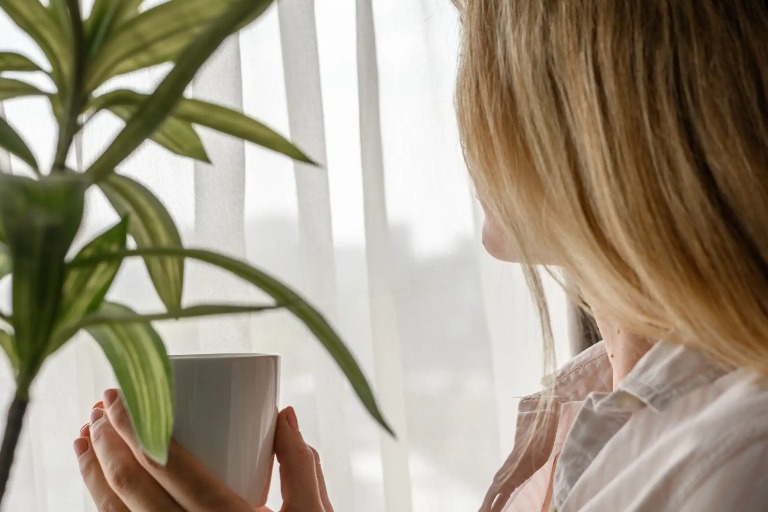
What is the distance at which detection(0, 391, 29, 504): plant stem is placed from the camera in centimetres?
35

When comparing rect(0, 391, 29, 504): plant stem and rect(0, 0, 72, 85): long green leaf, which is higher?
rect(0, 0, 72, 85): long green leaf

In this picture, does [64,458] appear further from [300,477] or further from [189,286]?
[300,477]

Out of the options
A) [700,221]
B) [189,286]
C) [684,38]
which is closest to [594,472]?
[700,221]

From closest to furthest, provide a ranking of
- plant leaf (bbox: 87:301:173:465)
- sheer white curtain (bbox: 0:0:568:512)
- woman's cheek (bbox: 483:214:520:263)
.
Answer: plant leaf (bbox: 87:301:173:465) → woman's cheek (bbox: 483:214:520:263) → sheer white curtain (bbox: 0:0:568:512)

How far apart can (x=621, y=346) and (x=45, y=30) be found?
634 mm

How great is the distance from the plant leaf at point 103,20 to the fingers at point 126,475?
0.27m

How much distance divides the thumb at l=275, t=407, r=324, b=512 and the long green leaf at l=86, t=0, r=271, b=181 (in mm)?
320

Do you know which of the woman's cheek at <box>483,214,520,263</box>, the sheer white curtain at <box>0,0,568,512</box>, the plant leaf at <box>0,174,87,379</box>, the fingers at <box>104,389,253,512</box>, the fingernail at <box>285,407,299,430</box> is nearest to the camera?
the plant leaf at <box>0,174,87,379</box>

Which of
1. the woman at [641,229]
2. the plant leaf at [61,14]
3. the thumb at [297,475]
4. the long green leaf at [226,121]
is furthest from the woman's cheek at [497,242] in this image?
the plant leaf at [61,14]

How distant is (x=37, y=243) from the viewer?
32cm

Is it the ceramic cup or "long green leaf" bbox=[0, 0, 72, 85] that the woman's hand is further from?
"long green leaf" bbox=[0, 0, 72, 85]

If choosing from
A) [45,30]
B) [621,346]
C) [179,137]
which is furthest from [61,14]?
[621,346]

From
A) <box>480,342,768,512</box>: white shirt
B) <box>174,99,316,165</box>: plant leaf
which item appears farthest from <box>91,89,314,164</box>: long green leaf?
<box>480,342,768,512</box>: white shirt

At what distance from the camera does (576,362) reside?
1.04m
